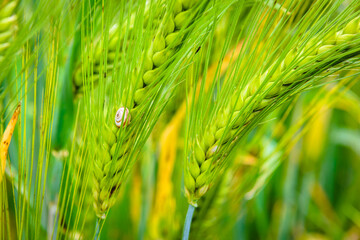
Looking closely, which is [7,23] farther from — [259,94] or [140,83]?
[259,94]

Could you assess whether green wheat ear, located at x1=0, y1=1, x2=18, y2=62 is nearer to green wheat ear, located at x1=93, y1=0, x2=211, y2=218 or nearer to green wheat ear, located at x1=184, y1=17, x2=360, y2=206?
green wheat ear, located at x1=93, y1=0, x2=211, y2=218

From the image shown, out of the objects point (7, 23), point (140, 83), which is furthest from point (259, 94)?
point (7, 23)

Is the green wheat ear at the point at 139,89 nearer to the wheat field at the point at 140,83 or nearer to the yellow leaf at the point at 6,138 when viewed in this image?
the wheat field at the point at 140,83

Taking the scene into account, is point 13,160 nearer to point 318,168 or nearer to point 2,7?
point 2,7

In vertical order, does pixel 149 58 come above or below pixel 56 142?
above

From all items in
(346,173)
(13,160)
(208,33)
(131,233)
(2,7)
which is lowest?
(346,173)

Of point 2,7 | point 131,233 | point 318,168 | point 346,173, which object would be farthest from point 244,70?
point 346,173

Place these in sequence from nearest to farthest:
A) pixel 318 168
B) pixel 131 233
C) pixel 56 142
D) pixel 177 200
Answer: pixel 56 142, pixel 177 200, pixel 131 233, pixel 318 168
